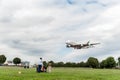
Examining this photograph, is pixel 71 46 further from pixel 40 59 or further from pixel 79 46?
pixel 40 59

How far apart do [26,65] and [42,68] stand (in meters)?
45.2

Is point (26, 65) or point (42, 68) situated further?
point (26, 65)

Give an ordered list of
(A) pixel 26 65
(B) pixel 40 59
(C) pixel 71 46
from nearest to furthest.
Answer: (B) pixel 40 59 → (A) pixel 26 65 → (C) pixel 71 46

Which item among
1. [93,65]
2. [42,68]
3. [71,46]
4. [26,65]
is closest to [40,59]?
[42,68]

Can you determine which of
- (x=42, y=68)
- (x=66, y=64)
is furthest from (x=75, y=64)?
(x=42, y=68)

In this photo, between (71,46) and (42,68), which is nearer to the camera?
(42,68)

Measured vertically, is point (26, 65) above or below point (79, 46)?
below

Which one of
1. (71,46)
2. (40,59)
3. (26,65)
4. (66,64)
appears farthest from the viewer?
(66,64)

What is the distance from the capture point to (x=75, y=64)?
190 metres

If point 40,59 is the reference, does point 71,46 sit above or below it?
above

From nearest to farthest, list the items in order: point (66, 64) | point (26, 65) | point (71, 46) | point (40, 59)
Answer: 1. point (40, 59)
2. point (26, 65)
3. point (71, 46)
4. point (66, 64)

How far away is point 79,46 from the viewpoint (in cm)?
14225

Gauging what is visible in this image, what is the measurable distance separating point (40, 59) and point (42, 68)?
4.28 ft

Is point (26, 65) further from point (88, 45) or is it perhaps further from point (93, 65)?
Answer: point (93, 65)
